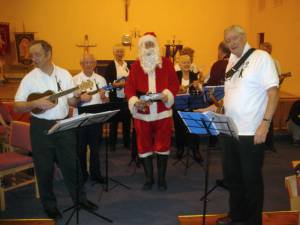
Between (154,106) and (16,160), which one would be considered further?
(154,106)

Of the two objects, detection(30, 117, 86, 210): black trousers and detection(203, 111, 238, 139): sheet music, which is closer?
detection(203, 111, 238, 139): sheet music

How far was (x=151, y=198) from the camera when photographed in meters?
4.16

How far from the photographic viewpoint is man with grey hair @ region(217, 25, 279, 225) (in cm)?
273

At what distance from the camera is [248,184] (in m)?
2.91

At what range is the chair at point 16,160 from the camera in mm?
3893

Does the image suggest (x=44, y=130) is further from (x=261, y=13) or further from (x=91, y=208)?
(x=261, y=13)

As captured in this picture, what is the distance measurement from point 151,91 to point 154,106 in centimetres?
17

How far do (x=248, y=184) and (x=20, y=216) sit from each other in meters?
2.23

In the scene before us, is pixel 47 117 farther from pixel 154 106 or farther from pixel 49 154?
pixel 154 106

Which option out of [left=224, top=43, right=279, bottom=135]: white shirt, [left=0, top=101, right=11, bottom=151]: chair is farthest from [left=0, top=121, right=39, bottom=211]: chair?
[left=224, top=43, right=279, bottom=135]: white shirt

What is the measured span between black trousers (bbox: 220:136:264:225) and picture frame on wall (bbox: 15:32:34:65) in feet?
Result: 25.0

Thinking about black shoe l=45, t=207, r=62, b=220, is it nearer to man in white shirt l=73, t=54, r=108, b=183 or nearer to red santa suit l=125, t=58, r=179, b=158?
man in white shirt l=73, t=54, r=108, b=183

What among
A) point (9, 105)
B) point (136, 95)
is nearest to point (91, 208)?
point (136, 95)

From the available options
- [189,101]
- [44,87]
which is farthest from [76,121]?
[189,101]
